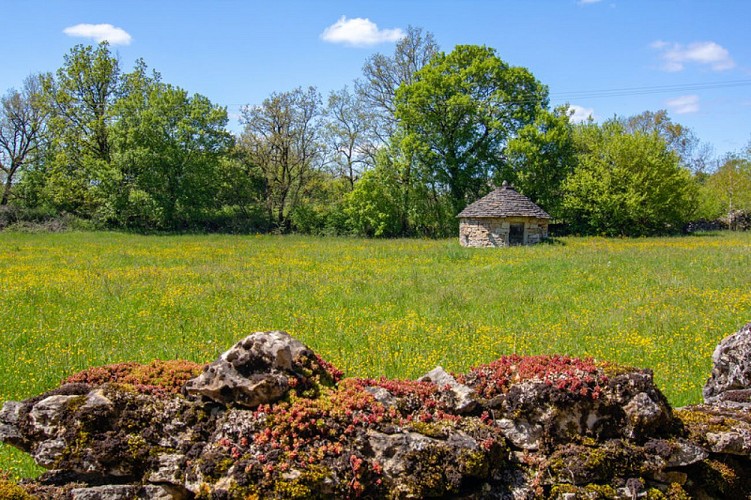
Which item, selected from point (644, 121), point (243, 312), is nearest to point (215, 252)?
point (243, 312)

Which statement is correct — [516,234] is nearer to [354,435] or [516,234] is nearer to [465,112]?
[465,112]

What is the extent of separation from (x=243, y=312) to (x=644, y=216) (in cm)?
3837

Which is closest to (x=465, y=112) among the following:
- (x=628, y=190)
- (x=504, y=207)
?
(x=504, y=207)

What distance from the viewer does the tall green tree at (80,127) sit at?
150 ft

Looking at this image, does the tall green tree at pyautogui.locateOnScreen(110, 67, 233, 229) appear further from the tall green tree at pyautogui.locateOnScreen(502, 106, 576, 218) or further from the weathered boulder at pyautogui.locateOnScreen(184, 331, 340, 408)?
the weathered boulder at pyautogui.locateOnScreen(184, 331, 340, 408)

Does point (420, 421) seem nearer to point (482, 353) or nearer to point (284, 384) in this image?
point (284, 384)

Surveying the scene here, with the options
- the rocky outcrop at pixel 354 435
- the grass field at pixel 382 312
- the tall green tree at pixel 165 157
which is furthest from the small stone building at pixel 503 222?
the rocky outcrop at pixel 354 435

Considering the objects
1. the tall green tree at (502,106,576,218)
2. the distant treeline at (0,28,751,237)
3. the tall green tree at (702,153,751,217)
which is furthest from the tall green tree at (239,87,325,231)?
the tall green tree at (702,153,751,217)

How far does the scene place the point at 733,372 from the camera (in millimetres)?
4996

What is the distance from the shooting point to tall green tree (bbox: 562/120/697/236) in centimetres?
4081

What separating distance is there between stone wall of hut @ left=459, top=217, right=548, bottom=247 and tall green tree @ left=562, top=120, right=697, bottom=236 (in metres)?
10.7

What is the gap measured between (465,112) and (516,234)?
13.7 meters

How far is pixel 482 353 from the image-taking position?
8.45 m

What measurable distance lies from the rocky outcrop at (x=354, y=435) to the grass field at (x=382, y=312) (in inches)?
91.4
